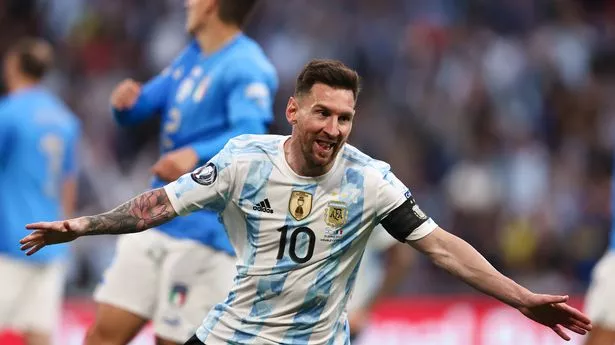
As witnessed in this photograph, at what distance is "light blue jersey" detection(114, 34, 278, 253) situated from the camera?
6578 millimetres

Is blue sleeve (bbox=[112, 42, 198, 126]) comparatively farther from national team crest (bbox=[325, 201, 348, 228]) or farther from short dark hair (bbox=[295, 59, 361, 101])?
national team crest (bbox=[325, 201, 348, 228])

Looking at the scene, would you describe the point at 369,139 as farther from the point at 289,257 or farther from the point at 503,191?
the point at 289,257

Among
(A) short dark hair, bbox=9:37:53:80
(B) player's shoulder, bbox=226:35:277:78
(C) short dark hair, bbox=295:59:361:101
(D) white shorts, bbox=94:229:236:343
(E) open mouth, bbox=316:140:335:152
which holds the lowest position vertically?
(D) white shorts, bbox=94:229:236:343

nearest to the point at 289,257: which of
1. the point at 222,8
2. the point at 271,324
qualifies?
the point at 271,324

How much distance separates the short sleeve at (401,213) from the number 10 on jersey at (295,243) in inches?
11.6

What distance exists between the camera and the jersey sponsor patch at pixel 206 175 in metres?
5.24

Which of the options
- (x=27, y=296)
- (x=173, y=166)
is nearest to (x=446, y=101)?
(x=27, y=296)

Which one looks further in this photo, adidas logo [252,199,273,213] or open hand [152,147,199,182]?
open hand [152,147,199,182]

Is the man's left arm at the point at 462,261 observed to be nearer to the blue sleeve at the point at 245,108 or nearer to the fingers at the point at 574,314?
the fingers at the point at 574,314

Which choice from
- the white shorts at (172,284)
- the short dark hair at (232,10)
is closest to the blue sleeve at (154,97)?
the short dark hair at (232,10)

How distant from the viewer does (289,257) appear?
526cm

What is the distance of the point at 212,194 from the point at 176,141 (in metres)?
1.63

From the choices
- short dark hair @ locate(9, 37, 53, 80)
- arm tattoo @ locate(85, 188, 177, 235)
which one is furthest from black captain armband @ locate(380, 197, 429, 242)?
short dark hair @ locate(9, 37, 53, 80)

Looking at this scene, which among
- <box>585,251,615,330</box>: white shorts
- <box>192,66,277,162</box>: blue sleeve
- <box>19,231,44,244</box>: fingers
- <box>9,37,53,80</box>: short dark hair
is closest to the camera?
<box>19,231,44,244</box>: fingers
